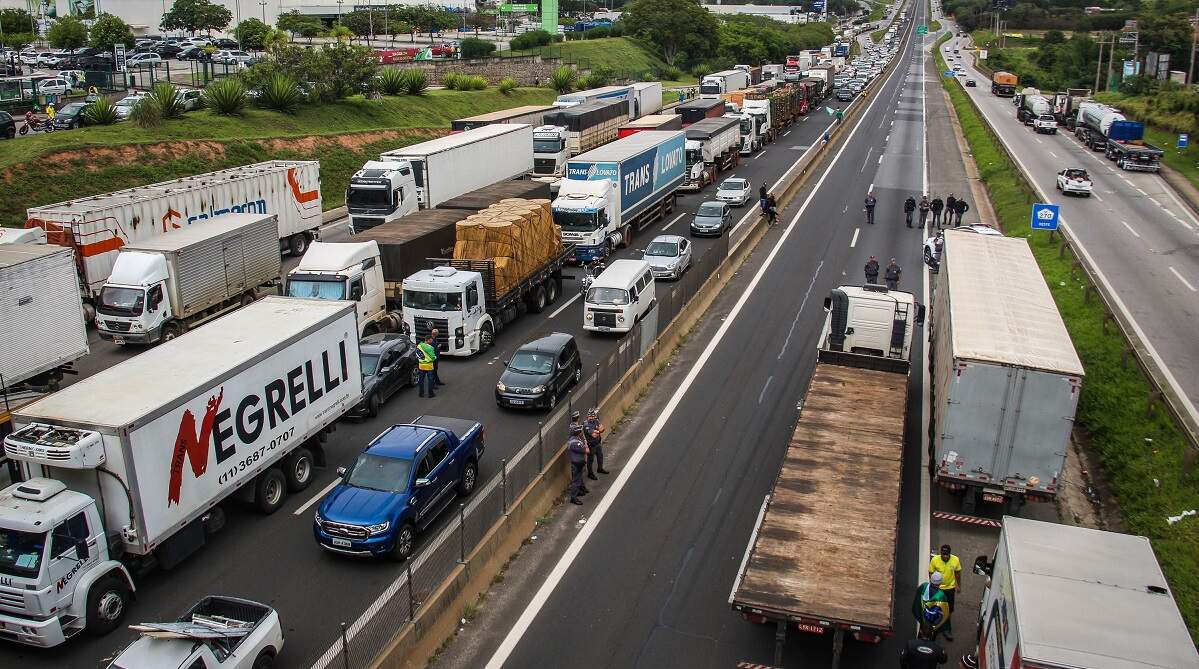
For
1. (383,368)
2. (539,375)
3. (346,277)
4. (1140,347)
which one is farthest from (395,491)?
(1140,347)

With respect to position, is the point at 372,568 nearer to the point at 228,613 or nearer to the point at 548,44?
the point at 228,613

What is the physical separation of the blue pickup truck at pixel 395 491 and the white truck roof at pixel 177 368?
114 inches

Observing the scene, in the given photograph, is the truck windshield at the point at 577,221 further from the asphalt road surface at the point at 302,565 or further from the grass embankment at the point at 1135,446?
the grass embankment at the point at 1135,446

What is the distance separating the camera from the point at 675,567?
637 inches

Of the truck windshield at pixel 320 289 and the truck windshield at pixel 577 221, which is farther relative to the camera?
the truck windshield at pixel 577 221

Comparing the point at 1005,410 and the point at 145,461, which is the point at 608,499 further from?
the point at 145,461

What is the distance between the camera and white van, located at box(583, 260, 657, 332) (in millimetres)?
28266

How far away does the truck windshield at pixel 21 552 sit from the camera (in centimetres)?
1328

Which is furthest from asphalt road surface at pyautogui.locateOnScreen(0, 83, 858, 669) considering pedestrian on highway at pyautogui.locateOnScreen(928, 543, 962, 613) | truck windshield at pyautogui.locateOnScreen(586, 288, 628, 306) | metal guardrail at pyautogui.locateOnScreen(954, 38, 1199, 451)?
pedestrian on highway at pyautogui.locateOnScreen(928, 543, 962, 613)

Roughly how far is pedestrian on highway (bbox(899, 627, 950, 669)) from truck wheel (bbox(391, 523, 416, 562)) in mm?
8354

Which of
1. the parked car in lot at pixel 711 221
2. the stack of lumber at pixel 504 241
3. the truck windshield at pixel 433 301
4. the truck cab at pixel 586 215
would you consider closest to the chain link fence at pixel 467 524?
the truck windshield at pixel 433 301

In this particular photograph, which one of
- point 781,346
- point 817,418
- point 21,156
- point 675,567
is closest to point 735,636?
point 675,567

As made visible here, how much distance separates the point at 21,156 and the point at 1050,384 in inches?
1629

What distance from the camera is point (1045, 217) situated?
37719mm
